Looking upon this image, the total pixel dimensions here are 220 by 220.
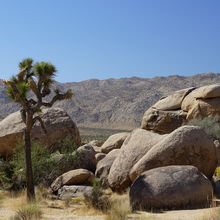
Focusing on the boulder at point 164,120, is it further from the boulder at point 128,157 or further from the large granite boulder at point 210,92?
the boulder at point 128,157

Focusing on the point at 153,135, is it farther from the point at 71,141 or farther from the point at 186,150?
the point at 71,141

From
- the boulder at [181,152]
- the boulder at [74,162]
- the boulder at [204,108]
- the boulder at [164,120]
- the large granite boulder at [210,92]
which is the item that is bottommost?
the boulder at [74,162]

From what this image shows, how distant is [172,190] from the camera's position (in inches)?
415

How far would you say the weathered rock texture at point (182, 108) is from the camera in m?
21.1

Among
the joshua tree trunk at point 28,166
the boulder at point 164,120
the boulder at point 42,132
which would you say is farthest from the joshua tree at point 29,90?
the boulder at point 164,120

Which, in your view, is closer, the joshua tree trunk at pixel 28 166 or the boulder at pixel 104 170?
the joshua tree trunk at pixel 28 166

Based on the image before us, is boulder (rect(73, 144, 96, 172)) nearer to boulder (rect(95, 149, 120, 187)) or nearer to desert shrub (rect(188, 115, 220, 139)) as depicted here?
boulder (rect(95, 149, 120, 187))

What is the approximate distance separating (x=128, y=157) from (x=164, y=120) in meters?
9.11

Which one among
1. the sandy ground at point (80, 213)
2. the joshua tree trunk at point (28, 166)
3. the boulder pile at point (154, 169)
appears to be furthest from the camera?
the joshua tree trunk at point (28, 166)

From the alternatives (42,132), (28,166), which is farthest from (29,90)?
(42,132)

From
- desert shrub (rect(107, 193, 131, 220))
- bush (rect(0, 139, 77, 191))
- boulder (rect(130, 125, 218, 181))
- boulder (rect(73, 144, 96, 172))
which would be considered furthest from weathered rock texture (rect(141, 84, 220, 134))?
desert shrub (rect(107, 193, 131, 220))

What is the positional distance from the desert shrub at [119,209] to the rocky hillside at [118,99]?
76.0m

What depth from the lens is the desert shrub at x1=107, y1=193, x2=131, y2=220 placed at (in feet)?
30.4

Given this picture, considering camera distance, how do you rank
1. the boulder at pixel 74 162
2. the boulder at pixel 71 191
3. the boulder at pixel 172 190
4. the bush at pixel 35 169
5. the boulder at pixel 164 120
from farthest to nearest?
the boulder at pixel 164 120, the boulder at pixel 74 162, the bush at pixel 35 169, the boulder at pixel 71 191, the boulder at pixel 172 190
